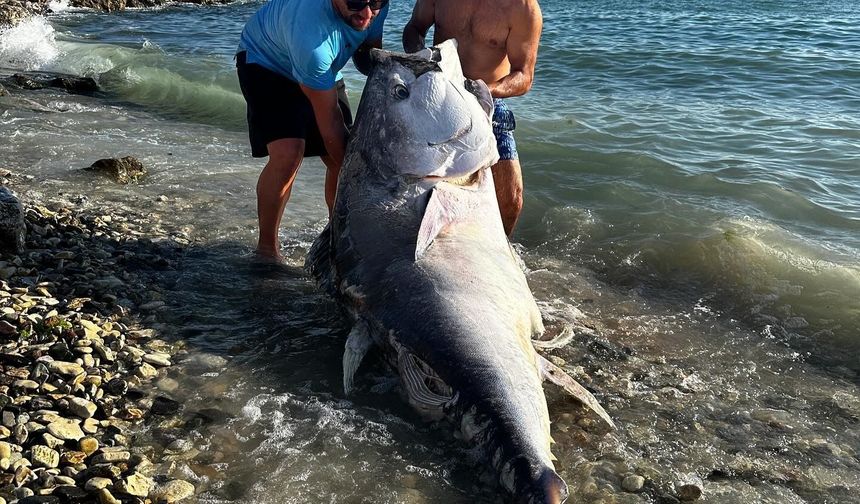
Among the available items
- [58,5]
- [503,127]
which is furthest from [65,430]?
A: [58,5]

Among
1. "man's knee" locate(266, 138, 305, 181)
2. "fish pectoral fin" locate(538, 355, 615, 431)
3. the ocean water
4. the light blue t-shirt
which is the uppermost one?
the light blue t-shirt

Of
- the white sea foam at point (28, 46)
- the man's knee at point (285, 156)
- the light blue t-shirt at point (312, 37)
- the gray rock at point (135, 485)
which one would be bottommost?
the white sea foam at point (28, 46)

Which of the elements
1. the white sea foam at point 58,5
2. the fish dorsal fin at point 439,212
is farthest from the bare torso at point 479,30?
the white sea foam at point 58,5

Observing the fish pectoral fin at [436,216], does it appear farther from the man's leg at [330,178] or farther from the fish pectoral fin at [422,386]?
the man's leg at [330,178]

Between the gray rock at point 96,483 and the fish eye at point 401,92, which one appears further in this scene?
the fish eye at point 401,92

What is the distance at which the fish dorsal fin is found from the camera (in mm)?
3781

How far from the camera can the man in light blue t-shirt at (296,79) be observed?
4469mm

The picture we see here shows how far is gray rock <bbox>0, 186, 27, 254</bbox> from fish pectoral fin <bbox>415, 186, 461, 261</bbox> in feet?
9.13

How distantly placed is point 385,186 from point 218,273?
1743 mm

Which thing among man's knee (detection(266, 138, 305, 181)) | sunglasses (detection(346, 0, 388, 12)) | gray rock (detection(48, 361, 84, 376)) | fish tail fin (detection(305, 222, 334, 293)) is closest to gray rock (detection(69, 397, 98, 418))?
gray rock (detection(48, 361, 84, 376))

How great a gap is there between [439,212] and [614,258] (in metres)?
2.70

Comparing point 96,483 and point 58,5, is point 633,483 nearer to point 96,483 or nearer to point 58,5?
point 96,483

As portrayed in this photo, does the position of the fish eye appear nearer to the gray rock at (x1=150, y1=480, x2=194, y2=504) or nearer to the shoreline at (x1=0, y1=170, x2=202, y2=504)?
the shoreline at (x1=0, y1=170, x2=202, y2=504)

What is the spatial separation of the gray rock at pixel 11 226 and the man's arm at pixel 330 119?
80.6 inches
